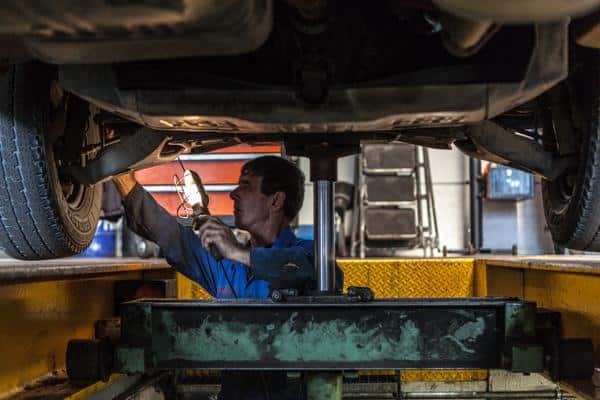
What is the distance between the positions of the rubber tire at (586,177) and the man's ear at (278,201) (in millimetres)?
944

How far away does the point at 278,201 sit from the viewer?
2141mm

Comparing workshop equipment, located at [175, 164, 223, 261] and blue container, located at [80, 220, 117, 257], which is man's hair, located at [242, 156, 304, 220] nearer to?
workshop equipment, located at [175, 164, 223, 261]

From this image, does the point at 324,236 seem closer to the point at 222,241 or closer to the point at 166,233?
the point at 222,241

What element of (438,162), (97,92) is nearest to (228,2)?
(97,92)

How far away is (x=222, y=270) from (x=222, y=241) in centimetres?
43

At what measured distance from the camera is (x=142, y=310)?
142cm

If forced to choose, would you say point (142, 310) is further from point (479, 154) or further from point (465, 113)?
point (479, 154)

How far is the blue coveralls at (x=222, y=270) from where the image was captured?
1911 millimetres

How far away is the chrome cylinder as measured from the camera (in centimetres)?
154

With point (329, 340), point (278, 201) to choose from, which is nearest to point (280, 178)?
point (278, 201)

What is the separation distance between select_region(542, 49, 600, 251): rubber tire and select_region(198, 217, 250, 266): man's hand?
2.85 ft

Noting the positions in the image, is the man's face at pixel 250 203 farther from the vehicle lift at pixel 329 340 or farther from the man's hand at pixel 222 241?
the vehicle lift at pixel 329 340

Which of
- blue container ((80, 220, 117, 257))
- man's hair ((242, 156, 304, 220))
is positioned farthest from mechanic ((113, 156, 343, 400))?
blue container ((80, 220, 117, 257))

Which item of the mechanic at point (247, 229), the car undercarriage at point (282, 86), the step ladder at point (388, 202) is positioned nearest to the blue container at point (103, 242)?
the step ladder at point (388, 202)
